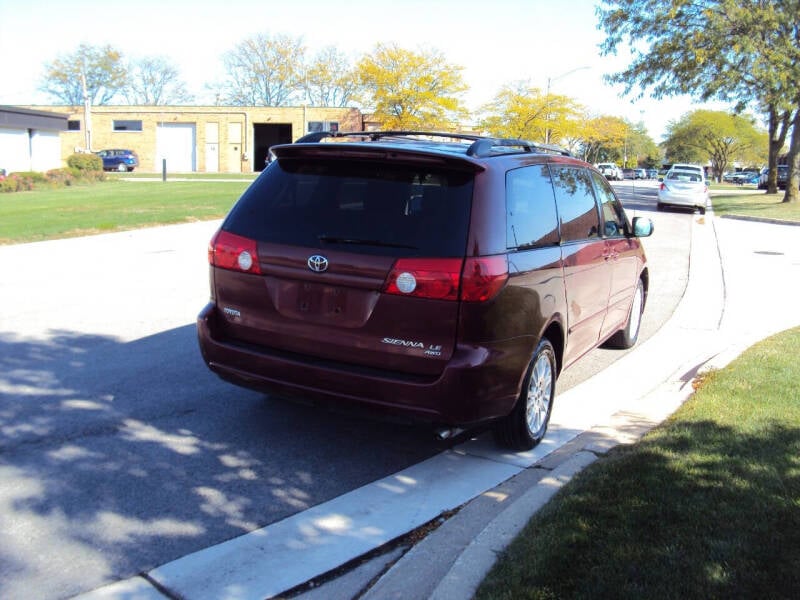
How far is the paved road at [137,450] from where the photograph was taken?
11.8 feet

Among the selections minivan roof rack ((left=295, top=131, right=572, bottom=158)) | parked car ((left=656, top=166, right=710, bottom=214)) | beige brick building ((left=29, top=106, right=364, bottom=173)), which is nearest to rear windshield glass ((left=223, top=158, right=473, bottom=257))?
minivan roof rack ((left=295, top=131, right=572, bottom=158))

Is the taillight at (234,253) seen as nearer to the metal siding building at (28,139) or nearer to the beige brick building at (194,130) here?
the metal siding building at (28,139)

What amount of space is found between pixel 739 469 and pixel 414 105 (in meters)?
49.4

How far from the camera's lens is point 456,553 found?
3.55 meters

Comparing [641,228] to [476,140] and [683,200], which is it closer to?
[476,140]

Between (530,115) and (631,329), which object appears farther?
(530,115)

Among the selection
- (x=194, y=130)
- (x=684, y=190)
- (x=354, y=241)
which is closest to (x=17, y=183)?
(x=684, y=190)

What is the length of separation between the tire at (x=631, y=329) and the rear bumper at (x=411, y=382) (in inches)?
136

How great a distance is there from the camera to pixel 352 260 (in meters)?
4.16

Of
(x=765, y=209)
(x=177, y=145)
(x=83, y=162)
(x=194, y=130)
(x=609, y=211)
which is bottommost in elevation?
(x=765, y=209)

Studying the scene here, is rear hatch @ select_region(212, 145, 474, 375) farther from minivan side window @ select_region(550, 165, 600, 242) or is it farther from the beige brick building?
the beige brick building

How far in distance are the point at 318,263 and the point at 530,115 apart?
48788 mm

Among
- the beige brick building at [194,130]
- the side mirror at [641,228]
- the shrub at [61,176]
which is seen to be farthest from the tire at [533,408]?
the beige brick building at [194,130]

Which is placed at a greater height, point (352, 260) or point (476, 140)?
point (476, 140)
